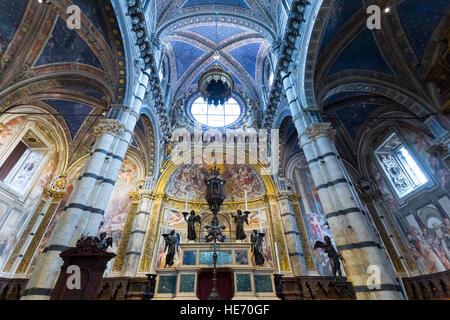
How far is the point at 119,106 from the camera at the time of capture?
7848mm

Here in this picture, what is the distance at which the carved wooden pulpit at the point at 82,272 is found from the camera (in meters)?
4.51

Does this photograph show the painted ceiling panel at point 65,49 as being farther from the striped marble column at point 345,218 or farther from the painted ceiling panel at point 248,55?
the painted ceiling panel at point 248,55

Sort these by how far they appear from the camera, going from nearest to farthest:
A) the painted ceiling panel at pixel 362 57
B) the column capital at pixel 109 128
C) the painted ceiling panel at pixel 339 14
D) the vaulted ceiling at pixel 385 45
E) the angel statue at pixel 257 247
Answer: the angel statue at pixel 257 247 → the column capital at pixel 109 128 → the painted ceiling panel at pixel 339 14 → the vaulted ceiling at pixel 385 45 → the painted ceiling panel at pixel 362 57

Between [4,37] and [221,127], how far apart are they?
1088cm

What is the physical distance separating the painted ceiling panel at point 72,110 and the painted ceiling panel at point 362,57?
12.6 metres

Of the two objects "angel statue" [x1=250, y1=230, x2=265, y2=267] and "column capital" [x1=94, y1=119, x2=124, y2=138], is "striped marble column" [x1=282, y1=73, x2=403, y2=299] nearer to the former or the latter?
"angel statue" [x1=250, y1=230, x2=265, y2=267]

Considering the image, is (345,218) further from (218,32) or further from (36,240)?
(218,32)

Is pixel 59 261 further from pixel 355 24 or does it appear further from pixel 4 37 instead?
pixel 355 24

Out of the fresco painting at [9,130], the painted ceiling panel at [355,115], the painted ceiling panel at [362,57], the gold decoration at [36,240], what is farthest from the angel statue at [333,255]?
the fresco painting at [9,130]

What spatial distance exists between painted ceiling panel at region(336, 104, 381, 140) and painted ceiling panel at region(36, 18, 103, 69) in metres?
12.5

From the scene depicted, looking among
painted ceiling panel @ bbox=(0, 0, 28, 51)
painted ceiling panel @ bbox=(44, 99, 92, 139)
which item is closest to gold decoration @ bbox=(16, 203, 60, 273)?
painted ceiling panel @ bbox=(44, 99, 92, 139)

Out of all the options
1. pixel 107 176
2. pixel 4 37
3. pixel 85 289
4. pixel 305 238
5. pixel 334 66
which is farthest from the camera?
pixel 305 238

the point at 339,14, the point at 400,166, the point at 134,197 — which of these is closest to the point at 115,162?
the point at 134,197
